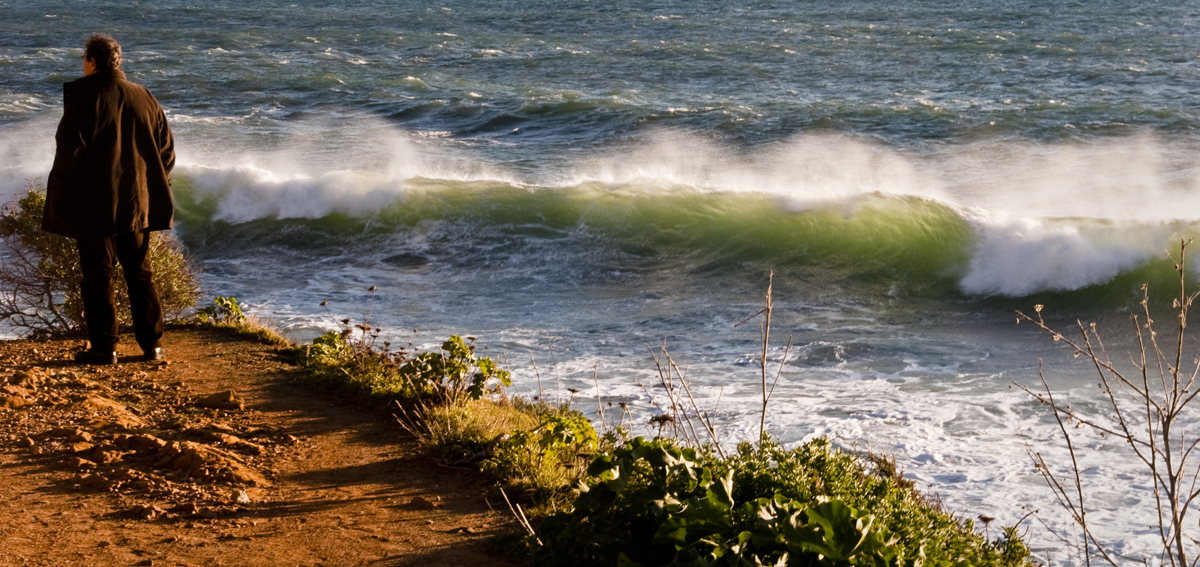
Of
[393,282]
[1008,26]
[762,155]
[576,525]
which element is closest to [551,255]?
[393,282]

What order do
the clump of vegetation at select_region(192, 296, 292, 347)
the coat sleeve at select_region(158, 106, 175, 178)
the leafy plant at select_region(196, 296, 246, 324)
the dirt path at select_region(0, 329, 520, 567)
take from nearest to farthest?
the dirt path at select_region(0, 329, 520, 567)
the coat sleeve at select_region(158, 106, 175, 178)
the clump of vegetation at select_region(192, 296, 292, 347)
the leafy plant at select_region(196, 296, 246, 324)

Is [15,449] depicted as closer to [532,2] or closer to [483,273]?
[483,273]

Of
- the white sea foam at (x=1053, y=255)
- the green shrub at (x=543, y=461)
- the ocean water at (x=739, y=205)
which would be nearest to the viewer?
the green shrub at (x=543, y=461)

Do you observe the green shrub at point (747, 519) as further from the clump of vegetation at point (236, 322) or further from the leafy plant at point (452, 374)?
the clump of vegetation at point (236, 322)

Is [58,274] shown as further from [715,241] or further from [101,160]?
[715,241]

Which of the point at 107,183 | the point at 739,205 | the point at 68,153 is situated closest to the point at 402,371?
the point at 107,183

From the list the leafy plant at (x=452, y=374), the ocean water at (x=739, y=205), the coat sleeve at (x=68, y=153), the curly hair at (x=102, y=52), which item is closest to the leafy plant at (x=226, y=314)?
the ocean water at (x=739, y=205)

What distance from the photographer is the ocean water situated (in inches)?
→ 301

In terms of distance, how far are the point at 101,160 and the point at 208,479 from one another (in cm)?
205

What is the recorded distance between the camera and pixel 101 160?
5508 millimetres

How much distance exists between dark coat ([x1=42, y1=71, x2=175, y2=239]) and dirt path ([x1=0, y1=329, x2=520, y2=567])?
0.88 meters

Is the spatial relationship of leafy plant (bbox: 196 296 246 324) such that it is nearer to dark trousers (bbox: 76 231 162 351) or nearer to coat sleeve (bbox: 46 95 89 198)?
dark trousers (bbox: 76 231 162 351)

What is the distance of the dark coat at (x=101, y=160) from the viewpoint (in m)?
5.44

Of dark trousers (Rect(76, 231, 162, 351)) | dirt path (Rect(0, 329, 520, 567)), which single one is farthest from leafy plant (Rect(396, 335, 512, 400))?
dark trousers (Rect(76, 231, 162, 351))
